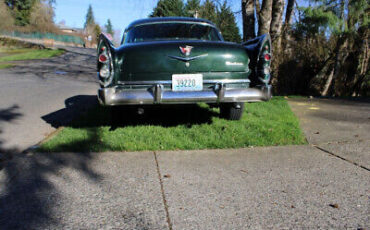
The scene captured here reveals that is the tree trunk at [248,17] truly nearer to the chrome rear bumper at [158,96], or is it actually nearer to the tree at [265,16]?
the tree at [265,16]

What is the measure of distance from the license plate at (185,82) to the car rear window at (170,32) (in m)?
1.25

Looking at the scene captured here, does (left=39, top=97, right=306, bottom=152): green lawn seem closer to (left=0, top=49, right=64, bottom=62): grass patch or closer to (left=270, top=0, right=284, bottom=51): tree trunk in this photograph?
(left=270, top=0, right=284, bottom=51): tree trunk

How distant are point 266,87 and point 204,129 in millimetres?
1061

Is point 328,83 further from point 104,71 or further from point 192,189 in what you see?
point 192,189

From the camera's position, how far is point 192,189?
8.91ft

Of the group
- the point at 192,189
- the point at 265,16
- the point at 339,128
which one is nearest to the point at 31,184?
the point at 192,189

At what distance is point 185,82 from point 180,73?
132 mm

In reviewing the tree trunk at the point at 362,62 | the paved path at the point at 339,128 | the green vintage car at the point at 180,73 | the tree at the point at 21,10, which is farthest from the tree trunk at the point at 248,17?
the tree at the point at 21,10

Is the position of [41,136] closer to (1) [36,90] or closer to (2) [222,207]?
(2) [222,207]

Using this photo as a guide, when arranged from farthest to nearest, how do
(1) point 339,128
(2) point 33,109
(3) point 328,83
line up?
(3) point 328,83
(2) point 33,109
(1) point 339,128

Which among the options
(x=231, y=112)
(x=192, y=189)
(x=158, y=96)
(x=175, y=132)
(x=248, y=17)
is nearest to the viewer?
(x=192, y=189)

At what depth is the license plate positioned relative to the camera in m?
3.89

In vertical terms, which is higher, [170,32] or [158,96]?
[170,32]

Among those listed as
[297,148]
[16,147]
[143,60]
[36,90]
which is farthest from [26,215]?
[36,90]
